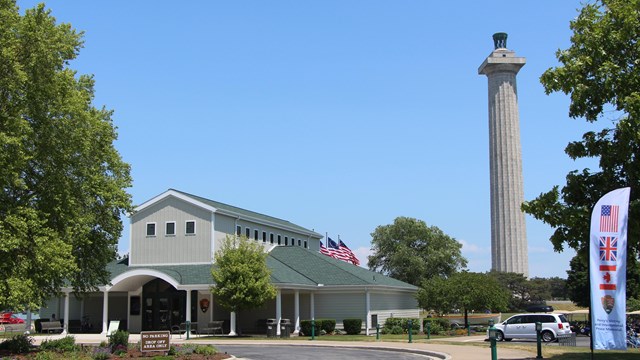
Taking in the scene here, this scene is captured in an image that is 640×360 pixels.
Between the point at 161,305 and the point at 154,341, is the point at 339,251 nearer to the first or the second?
the point at 161,305

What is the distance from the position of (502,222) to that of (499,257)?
5.42 m

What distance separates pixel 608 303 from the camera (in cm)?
1571

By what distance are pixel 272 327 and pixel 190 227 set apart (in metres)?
8.96

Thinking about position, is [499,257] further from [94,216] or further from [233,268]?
[94,216]

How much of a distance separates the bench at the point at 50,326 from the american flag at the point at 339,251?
807 inches

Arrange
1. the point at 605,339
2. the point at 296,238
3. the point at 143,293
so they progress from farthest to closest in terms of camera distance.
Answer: the point at 296,238 < the point at 143,293 < the point at 605,339

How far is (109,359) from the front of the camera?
2247 cm

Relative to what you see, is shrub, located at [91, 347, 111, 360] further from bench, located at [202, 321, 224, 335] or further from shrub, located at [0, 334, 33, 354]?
bench, located at [202, 321, 224, 335]

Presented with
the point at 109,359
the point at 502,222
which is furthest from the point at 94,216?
the point at 502,222

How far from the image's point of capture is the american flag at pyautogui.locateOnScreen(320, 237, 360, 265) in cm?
5631

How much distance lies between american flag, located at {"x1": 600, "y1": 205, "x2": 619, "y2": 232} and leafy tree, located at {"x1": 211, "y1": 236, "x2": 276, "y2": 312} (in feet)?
78.1

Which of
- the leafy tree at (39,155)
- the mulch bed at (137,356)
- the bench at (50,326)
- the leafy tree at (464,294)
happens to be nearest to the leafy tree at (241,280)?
the leafy tree at (39,155)

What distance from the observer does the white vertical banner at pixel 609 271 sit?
1559 cm

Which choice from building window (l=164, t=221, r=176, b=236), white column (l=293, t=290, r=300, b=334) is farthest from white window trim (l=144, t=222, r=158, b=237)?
white column (l=293, t=290, r=300, b=334)
